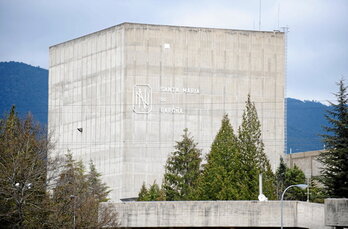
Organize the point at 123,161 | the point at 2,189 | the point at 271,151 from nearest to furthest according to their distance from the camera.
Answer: the point at 2,189 → the point at 123,161 → the point at 271,151

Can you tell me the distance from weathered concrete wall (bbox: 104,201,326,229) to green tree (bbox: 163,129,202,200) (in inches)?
717

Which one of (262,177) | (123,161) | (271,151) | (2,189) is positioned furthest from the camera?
(271,151)

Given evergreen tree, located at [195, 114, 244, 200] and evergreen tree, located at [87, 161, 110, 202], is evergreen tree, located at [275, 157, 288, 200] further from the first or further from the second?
evergreen tree, located at [195, 114, 244, 200]

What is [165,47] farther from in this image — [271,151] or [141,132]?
[271,151]

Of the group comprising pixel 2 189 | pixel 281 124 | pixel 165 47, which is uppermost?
pixel 165 47

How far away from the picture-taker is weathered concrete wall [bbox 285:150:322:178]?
112812 mm

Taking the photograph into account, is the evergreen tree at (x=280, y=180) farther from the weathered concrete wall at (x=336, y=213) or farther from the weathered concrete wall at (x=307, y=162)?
the weathered concrete wall at (x=336, y=213)

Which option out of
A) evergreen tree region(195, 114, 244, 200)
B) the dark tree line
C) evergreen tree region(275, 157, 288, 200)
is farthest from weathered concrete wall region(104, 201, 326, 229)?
evergreen tree region(275, 157, 288, 200)

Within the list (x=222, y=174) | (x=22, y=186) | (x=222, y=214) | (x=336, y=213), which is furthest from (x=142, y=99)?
(x=336, y=213)

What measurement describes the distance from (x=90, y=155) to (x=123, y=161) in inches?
297

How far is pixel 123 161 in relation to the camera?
110 metres

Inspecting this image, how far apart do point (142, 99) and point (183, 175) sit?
2174cm

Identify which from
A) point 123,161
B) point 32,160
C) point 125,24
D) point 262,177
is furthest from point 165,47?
point 32,160

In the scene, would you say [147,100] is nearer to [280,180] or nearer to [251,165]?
[280,180]
